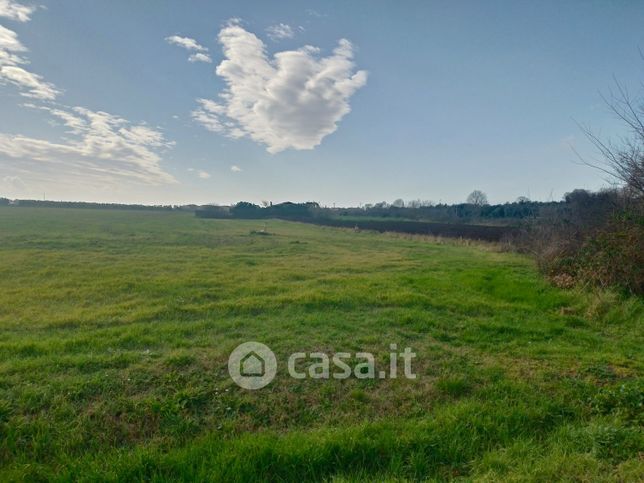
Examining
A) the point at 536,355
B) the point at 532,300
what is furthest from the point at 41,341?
the point at 532,300

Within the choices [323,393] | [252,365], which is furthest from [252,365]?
[323,393]

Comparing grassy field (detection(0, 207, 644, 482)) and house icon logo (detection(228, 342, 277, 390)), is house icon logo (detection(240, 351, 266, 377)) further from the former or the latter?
grassy field (detection(0, 207, 644, 482))

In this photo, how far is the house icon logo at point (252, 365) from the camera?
456 centimetres

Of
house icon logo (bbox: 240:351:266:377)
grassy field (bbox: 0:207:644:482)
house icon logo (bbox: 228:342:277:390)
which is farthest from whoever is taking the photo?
house icon logo (bbox: 240:351:266:377)

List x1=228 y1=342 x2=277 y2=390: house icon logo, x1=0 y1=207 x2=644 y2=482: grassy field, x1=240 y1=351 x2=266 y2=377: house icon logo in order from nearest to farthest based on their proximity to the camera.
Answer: x1=0 y1=207 x2=644 y2=482: grassy field, x1=228 y1=342 x2=277 y2=390: house icon logo, x1=240 y1=351 x2=266 y2=377: house icon logo

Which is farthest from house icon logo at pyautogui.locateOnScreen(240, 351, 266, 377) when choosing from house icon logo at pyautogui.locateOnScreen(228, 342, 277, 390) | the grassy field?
the grassy field

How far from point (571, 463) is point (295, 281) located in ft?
30.5

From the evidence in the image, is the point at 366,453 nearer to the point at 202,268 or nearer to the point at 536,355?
the point at 536,355

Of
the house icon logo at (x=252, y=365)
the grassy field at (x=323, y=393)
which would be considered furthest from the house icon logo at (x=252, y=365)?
the grassy field at (x=323, y=393)

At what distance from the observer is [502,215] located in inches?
2366

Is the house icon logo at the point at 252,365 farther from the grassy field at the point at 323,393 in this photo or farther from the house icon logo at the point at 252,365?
the grassy field at the point at 323,393

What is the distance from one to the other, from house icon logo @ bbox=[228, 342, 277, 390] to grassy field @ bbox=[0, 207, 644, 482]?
5.7 inches

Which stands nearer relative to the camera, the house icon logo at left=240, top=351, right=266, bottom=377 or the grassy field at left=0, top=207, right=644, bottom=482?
the grassy field at left=0, top=207, right=644, bottom=482

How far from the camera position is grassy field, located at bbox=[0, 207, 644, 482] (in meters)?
3.09
